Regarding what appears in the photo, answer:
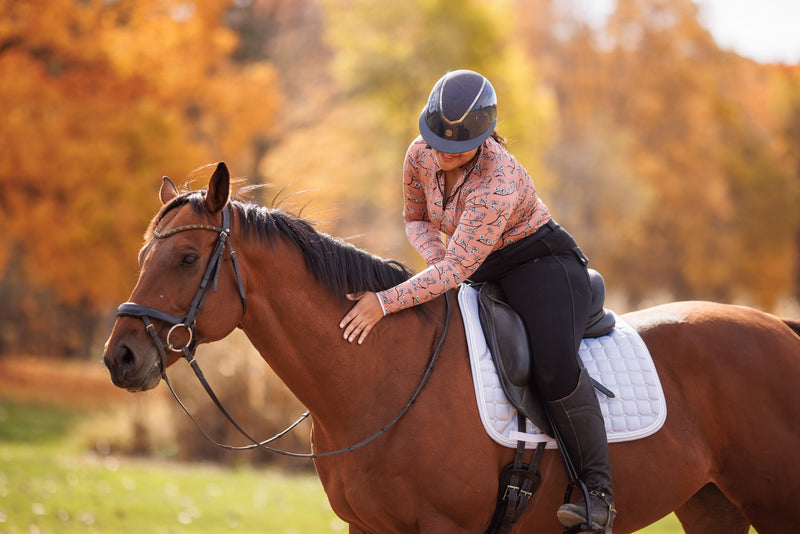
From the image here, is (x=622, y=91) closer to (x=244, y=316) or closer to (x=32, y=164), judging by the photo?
(x=32, y=164)

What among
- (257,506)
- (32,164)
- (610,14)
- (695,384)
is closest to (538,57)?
(610,14)

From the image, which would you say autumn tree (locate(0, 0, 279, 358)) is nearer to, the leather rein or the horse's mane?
the horse's mane

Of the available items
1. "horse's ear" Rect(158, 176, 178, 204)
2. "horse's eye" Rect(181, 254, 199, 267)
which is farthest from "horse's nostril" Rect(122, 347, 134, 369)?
"horse's ear" Rect(158, 176, 178, 204)

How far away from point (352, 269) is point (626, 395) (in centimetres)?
161

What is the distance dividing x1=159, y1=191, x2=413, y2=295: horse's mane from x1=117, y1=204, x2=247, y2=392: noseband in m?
0.16

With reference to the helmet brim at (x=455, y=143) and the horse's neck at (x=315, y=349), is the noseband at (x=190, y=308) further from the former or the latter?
the helmet brim at (x=455, y=143)

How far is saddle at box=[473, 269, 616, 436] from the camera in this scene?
3.67m

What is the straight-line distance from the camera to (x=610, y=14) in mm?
40375

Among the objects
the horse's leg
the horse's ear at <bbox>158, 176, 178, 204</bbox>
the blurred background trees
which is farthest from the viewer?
the blurred background trees

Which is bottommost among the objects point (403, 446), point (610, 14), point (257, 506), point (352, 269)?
point (257, 506)

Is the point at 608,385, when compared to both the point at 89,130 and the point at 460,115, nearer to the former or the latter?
the point at 460,115

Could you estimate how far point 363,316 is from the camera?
360cm

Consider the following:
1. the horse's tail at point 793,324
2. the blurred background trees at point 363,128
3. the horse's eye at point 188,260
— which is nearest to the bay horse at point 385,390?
the horse's eye at point 188,260

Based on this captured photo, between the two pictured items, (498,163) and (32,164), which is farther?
(32,164)
